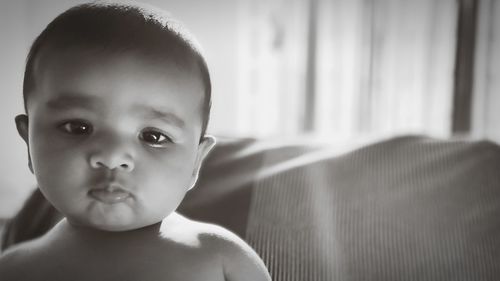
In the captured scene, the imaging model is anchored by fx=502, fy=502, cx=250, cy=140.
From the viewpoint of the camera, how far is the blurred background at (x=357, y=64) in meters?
2.24

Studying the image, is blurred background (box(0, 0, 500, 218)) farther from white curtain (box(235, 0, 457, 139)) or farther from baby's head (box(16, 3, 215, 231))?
baby's head (box(16, 3, 215, 231))

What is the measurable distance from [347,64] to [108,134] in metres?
1.91

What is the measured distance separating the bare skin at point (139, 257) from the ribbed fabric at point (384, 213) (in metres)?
0.16

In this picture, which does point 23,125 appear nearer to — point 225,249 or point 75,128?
point 75,128

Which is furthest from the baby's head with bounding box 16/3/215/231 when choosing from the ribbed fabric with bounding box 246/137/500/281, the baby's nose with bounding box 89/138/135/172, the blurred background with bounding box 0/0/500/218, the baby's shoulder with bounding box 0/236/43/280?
the blurred background with bounding box 0/0/500/218

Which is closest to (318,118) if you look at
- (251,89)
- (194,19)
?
(251,89)

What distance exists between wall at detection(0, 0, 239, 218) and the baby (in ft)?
1.74

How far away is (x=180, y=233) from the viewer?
611 mm

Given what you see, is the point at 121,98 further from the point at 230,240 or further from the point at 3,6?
the point at 3,6

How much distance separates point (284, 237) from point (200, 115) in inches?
12.7

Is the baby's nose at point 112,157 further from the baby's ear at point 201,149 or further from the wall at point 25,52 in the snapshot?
the wall at point 25,52

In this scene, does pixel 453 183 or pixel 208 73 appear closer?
pixel 208 73

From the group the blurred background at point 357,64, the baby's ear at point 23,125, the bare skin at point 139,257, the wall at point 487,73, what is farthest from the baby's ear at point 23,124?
the wall at point 487,73

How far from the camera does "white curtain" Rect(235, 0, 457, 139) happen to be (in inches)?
88.6
